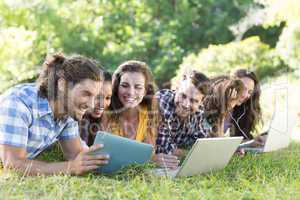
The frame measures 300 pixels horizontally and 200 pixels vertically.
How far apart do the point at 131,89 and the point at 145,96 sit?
149mm

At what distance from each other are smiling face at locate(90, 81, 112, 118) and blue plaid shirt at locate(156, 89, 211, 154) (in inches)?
17.4

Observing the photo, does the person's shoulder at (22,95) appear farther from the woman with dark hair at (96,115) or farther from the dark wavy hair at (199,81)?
the dark wavy hair at (199,81)

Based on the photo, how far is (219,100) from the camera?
13.3 feet

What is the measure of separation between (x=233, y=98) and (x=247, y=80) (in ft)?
1.15

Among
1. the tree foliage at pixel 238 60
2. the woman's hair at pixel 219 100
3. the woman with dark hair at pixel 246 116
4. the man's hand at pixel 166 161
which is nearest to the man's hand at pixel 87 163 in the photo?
the man's hand at pixel 166 161

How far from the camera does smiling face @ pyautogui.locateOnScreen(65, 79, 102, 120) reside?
2.61m

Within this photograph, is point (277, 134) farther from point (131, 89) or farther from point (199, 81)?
point (131, 89)

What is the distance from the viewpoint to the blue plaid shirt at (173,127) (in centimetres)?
356

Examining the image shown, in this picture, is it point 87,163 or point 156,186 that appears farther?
point 87,163

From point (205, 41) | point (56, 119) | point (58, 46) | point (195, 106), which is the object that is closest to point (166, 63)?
point (205, 41)

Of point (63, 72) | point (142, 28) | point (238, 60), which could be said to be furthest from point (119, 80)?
point (142, 28)

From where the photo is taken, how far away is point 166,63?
1193 centimetres

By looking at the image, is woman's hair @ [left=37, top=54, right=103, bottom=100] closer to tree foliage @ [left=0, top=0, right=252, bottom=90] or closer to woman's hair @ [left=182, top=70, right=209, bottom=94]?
woman's hair @ [left=182, top=70, right=209, bottom=94]

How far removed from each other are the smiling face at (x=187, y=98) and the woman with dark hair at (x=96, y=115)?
0.47 metres
